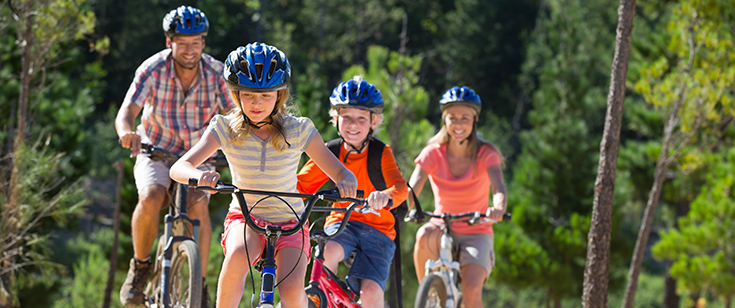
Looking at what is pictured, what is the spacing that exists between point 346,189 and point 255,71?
2.03ft

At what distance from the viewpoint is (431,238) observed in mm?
4652

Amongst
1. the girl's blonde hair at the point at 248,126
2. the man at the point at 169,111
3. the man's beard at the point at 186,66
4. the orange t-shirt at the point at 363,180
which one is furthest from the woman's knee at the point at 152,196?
the girl's blonde hair at the point at 248,126

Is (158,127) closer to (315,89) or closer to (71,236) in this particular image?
(315,89)

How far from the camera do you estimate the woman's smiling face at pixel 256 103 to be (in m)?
2.98

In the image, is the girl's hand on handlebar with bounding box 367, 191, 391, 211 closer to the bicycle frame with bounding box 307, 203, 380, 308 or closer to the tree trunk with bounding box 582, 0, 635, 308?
the bicycle frame with bounding box 307, 203, 380, 308

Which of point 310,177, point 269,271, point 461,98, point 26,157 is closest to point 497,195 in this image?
point 461,98

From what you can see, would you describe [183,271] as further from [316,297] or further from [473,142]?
[473,142]

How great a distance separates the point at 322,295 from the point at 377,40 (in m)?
34.3

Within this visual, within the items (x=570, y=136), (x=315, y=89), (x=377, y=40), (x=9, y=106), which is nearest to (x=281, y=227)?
(x=9, y=106)

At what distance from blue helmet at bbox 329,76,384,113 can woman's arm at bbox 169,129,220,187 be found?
3.45 feet

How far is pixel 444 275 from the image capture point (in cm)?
430

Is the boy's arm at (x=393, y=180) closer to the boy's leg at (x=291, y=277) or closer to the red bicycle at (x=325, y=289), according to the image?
the red bicycle at (x=325, y=289)

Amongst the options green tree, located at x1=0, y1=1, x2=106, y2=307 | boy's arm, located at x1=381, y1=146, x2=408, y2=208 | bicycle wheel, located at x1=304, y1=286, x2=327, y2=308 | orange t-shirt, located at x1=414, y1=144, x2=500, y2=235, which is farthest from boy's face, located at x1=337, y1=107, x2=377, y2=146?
green tree, located at x1=0, y1=1, x2=106, y2=307

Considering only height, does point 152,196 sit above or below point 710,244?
above
